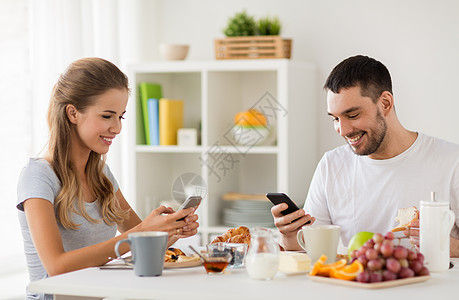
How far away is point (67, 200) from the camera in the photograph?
2049 millimetres

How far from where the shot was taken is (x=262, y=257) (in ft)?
5.18

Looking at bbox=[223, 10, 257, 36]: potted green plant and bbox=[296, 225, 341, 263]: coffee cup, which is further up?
bbox=[223, 10, 257, 36]: potted green plant

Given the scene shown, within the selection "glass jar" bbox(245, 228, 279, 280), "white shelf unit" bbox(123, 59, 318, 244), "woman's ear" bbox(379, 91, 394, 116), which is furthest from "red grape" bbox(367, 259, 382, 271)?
"white shelf unit" bbox(123, 59, 318, 244)

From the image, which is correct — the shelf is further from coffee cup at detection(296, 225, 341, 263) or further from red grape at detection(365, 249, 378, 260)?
red grape at detection(365, 249, 378, 260)

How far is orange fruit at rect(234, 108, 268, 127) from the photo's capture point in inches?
141

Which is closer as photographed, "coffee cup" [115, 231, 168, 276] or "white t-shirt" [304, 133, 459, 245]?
"coffee cup" [115, 231, 168, 276]

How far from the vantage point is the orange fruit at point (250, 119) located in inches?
141

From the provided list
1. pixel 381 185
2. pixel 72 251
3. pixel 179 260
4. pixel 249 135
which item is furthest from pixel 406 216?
pixel 249 135

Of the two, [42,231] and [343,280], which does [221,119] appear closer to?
[42,231]

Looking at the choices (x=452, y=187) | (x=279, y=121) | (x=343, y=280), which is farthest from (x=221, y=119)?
(x=343, y=280)

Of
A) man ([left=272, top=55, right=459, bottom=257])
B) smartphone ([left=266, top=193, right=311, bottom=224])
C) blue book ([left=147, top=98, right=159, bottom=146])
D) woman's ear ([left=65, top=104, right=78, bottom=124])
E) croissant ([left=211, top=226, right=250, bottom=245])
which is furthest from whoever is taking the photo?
blue book ([left=147, top=98, right=159, bottom=146])

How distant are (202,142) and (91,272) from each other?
1.94 metres

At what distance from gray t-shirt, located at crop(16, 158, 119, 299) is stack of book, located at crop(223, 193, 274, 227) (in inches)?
58.0

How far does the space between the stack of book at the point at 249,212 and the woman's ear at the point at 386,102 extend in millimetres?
1297
